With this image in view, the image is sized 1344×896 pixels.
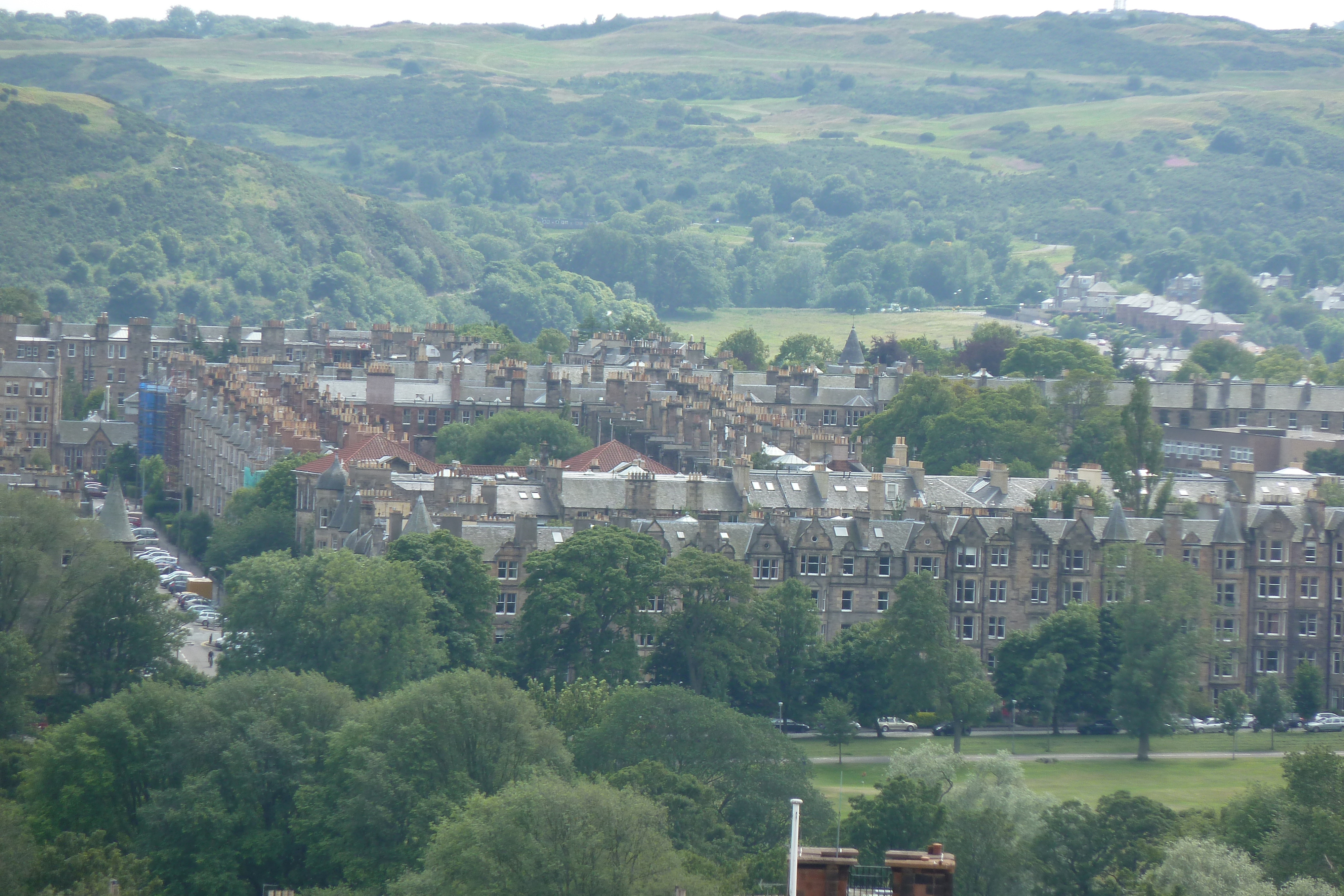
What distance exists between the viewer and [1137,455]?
129 m

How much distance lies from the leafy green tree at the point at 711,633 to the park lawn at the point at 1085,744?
12.4 feet

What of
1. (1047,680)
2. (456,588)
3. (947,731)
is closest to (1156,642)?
(1047,680)

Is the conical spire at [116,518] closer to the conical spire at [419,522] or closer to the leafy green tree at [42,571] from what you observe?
the leafy green tree at [42,571]

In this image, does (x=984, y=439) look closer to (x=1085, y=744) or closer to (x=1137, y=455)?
(x=1137, y=455)

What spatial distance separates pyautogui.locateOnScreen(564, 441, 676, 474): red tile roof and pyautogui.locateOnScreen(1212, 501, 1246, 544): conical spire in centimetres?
2823

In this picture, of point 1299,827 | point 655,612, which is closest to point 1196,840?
point 1299,827

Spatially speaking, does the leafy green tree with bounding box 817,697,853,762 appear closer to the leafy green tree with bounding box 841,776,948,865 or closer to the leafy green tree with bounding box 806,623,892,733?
the leafy green tree with bounding box 806,623,892,733

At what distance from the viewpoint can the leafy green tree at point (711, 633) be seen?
95.6 metres

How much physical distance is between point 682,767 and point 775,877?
12.9m

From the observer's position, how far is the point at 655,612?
9944cm

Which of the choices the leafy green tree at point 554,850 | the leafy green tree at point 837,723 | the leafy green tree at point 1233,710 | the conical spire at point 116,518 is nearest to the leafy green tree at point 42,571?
the conical spire at point 116,518

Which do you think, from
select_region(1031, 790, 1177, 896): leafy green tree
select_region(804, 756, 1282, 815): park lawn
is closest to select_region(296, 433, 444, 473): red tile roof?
select_region(804, 756, 1282, 815): park lawn

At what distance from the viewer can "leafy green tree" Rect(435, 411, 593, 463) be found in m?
139

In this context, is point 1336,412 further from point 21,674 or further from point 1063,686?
point 21,674
